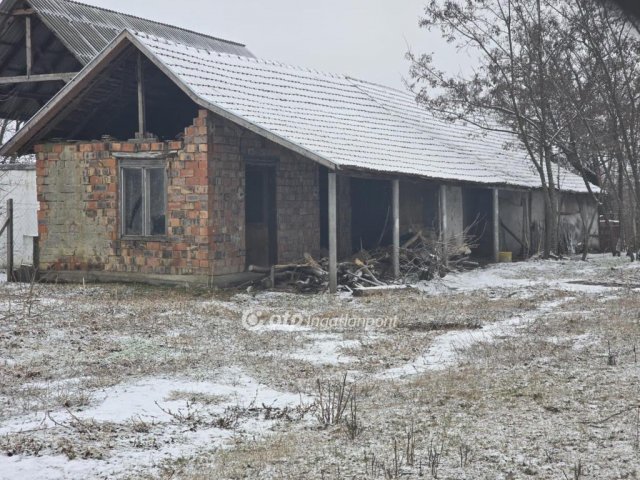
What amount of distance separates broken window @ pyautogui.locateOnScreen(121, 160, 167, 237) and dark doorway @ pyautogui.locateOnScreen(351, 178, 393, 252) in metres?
5.54

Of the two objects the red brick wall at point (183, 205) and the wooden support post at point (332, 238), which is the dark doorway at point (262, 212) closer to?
the red brick wall at point (183, 205)

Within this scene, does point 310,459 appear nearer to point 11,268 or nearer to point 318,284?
point 318,284

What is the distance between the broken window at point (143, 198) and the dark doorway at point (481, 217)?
1021cm

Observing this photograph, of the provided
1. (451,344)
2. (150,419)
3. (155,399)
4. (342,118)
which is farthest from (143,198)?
(150,419)

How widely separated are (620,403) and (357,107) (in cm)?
1500

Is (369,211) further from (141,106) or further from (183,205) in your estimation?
(141,106)

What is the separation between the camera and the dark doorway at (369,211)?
63.4ft

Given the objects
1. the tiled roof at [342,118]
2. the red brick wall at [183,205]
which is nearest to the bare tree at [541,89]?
the tiled roof at [342,118]

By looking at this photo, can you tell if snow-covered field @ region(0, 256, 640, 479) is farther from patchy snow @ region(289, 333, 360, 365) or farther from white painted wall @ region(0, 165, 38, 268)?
white painted wall @ region(0, 165, 38, 268)

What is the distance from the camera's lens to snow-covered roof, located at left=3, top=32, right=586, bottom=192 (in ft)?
47.4

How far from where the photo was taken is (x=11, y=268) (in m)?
17.2

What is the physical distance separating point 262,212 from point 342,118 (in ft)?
10.8

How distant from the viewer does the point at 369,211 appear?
19.4 meters

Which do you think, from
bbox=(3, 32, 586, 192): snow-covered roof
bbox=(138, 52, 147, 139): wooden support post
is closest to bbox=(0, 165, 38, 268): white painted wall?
bbox=(3, 32, 586, 192): snow-covered roof
